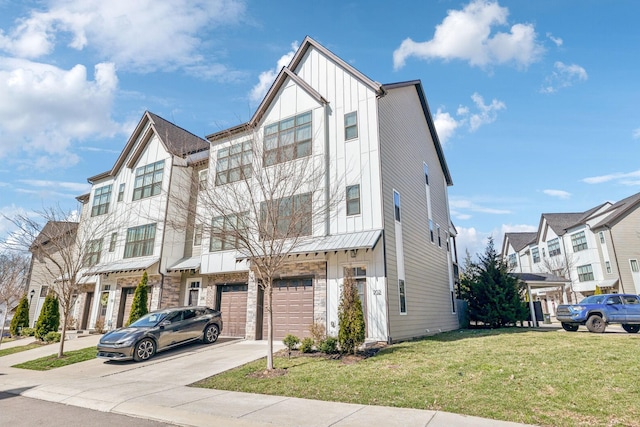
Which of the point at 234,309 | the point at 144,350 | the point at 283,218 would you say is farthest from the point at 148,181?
the point at 283,218

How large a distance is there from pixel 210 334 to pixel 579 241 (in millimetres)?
40622

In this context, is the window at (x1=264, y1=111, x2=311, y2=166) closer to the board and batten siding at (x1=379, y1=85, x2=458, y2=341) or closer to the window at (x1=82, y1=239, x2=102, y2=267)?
the board and batten siding at (x1=379, y1=85, x2=458, y2=341)

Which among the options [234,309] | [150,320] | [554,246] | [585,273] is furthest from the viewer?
[554,246]

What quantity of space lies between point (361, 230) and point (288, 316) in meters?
4.79

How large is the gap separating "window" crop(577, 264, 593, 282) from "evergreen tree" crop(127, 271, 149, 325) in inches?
1620

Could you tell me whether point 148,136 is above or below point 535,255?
above

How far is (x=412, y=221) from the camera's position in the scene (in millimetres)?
17906

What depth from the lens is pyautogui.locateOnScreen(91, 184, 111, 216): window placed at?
25.1m

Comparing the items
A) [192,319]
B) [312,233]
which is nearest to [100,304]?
[192,319]

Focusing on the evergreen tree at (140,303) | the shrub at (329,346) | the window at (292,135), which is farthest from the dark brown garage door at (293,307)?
the evergreen tree at (140,303)

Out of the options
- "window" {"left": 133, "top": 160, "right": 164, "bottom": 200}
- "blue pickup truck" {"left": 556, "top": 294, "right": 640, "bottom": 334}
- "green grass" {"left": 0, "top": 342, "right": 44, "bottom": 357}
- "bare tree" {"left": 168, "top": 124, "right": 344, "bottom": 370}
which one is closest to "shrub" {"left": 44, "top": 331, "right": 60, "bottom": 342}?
"green grass" {"left": 0, "top": 342, "right": 44, "bottom": 357}

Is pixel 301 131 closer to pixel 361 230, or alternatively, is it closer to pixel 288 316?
pixel 361 230

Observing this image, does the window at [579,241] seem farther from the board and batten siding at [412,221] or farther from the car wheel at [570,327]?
the car wheel at [570,327]

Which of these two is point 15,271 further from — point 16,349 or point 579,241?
point 579,241
